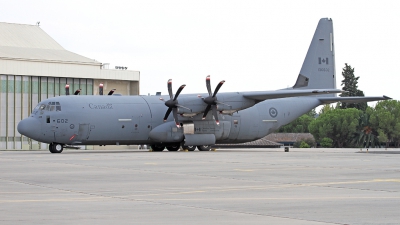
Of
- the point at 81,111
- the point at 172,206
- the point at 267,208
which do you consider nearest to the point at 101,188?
the point at 172,206

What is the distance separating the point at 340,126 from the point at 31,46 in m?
80.6

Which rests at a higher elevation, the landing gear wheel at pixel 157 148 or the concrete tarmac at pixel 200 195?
the landing gear wheel at pixel 157 148

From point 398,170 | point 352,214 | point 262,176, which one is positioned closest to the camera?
point 352,214

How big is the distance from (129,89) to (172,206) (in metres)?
74.7

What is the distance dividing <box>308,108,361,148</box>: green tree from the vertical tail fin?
301 ft

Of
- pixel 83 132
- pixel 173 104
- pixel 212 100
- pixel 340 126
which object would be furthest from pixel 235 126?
pixel 340 126

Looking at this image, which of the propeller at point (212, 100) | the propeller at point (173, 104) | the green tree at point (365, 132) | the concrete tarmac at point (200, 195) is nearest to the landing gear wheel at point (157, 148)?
the propeller at point (173, 104)

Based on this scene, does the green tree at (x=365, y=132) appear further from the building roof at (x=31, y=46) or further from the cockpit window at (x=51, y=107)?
the cockpit window at (x=51, y=107)

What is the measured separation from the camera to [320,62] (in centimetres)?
5438

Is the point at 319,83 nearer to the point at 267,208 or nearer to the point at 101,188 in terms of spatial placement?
the point at 101,188

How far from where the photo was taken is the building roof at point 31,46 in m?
81.6

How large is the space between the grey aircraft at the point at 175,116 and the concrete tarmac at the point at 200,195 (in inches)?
680

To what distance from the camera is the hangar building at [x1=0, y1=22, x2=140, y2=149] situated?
7894cm

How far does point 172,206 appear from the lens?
13.9m
